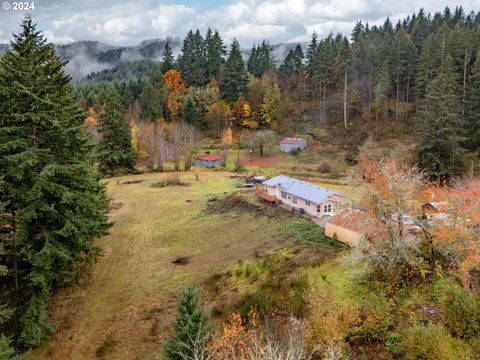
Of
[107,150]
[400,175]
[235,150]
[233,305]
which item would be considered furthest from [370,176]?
[235,150]

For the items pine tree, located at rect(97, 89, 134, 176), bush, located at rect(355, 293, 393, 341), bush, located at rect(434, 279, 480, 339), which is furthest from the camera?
pine tree, located at rect(97, 89, 134, 176)

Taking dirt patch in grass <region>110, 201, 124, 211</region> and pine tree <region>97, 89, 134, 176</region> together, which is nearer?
dirt patch in grass <region>110, 201, 124, 211</region>

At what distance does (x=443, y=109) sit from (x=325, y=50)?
4095cm

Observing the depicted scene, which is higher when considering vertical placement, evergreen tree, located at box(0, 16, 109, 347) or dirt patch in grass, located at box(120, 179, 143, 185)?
evergreen tree, located at box(0, 16, 109, 347)

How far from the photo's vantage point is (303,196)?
3541 cm

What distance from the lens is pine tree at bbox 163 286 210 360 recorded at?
15.8 meters

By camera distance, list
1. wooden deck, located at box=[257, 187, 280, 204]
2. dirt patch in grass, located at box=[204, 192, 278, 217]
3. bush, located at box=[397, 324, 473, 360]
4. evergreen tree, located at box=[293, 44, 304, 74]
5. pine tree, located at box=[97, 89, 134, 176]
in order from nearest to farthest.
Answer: bush, located at box=[397, 324, 473, 360], dirt patch in grass, located at box=[204, 192, 278, 217], wooden deck, located at box=[257, 187, 280, 204], pine tree, located at box=[97, 89, 134, 176], evergreen tree, located at box=[293, 44, 304, 74]

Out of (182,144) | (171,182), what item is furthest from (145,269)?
(182,144)

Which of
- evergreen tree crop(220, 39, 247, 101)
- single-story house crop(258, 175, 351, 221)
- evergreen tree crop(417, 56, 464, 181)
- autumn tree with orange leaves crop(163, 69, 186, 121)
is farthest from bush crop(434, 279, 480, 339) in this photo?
evergreen tree crop(220, 39, 247, 101)

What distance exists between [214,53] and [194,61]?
5.05 metres

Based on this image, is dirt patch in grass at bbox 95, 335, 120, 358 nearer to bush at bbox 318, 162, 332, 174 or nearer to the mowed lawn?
the mowed lawn

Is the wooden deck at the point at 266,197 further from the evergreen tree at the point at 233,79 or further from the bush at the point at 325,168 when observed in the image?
the evergreen tree at the point at 233,79

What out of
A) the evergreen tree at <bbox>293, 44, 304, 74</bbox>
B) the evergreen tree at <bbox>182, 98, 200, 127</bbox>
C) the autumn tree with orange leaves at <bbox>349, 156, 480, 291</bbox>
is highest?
the evergreen tree at <bbox>293, 44, 304, 74</bbox>

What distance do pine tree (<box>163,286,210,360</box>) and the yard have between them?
15.8 feet
